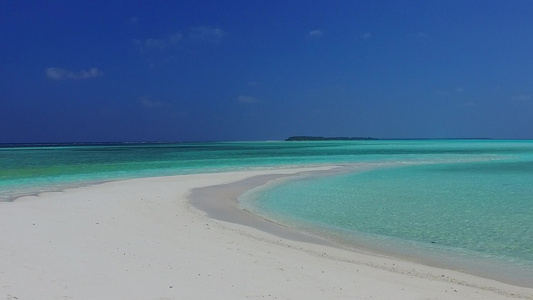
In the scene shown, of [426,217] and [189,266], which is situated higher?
[189,266]

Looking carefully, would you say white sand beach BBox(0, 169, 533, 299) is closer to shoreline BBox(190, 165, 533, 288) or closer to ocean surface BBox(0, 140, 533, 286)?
shoreline BBox(190, 165, 533, 288)

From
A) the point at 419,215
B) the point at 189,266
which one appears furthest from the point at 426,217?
the point at 189,266

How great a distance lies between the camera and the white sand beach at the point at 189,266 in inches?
224

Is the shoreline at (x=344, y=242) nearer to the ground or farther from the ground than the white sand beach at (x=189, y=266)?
nearer to the ground

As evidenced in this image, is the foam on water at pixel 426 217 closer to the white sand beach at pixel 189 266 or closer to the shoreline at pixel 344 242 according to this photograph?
the shoreline at pixel 344 242

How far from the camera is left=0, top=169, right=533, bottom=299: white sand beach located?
569 centimetres

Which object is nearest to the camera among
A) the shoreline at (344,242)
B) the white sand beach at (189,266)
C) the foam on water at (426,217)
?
the white sand beach at (189,266)

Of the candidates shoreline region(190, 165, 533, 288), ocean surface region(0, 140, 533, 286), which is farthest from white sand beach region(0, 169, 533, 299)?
ocean surface region(0, 140, 533, 286)

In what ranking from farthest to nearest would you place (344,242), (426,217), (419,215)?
(419,215)
(426,217)
(344,242)

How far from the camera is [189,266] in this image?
684 cm

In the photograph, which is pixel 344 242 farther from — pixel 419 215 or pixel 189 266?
pixel 419 215

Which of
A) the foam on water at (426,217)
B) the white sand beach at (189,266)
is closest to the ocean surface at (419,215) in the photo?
the foam on water at (426,217)

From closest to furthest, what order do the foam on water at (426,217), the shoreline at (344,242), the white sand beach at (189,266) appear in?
the white sand beach at (189,266) < the shoreline at (344,242) < the foam on water at (426,217)

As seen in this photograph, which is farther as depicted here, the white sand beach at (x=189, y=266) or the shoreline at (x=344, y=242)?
the shoreline at (x=344, y=242)
